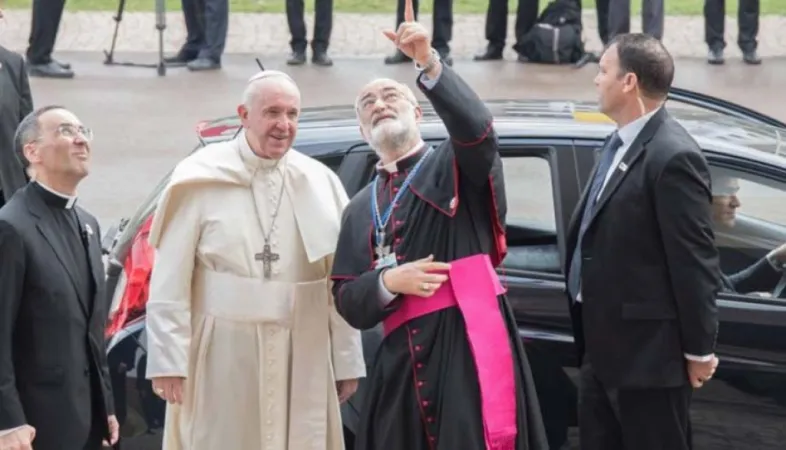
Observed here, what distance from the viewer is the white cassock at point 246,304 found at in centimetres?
464

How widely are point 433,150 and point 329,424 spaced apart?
3.49 feet

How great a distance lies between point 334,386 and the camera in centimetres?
482

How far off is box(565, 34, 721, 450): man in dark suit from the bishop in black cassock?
0.38m

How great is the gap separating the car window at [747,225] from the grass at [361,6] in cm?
1310

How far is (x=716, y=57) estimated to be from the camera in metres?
15.6

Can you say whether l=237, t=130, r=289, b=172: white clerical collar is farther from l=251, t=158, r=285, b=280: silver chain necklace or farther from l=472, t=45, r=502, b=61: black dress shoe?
l=472, t=45, r=502, b=61: black dress shoe

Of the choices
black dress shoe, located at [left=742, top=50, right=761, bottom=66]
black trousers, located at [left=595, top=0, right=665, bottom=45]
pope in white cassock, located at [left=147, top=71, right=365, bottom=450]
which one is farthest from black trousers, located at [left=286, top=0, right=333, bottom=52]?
pope in white cassock, located at [left=147, top=71, right=365, bottom=450]

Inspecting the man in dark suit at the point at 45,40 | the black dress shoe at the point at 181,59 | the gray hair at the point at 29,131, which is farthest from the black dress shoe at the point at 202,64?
the gray hair at the point at 29,131

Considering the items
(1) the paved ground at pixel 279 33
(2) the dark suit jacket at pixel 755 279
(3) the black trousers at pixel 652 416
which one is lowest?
(1) the paved ground at pixel 279 33

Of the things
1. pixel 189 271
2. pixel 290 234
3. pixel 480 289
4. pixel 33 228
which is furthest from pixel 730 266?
pixel 33 228

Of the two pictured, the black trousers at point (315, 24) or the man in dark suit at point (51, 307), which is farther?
the black trousers at point (315, 24)

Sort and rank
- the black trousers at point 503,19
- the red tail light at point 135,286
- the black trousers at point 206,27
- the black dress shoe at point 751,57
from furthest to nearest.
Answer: the black trousers at point 503,19, the black dress shoe at point 751,57, the black trousers at point 206,27, the red tail light at point 135,286

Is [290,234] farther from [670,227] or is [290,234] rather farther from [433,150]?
[670,227]

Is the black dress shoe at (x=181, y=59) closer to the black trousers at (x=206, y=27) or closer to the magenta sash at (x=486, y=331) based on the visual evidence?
the black trousers at (x=206, y=27)
